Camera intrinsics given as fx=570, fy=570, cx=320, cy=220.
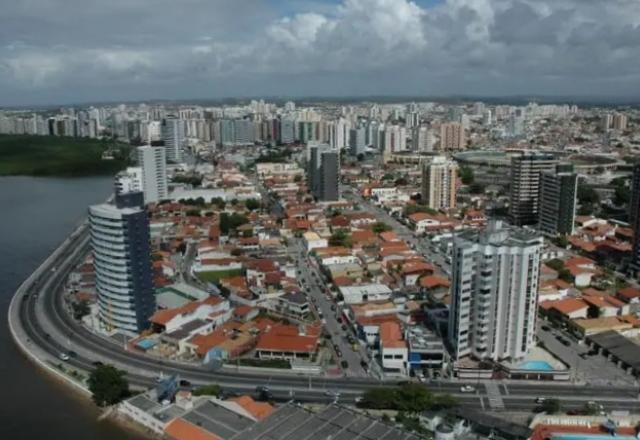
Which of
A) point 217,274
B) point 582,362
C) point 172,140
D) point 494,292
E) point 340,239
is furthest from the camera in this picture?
point 172,140

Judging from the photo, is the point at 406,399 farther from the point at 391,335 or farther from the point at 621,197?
the point at 621,197

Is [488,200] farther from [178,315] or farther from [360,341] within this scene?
[178,315]

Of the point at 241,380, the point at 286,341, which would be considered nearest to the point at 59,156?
the point at 286,341

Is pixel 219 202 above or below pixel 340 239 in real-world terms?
above

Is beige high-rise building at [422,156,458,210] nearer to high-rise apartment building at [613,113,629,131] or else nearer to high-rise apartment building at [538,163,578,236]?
high-rise apartment building at [538,163,578,236]

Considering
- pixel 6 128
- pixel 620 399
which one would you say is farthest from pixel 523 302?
pixel 6 128

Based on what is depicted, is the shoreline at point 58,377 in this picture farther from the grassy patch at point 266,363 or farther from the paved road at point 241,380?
the grassy patch at point 266,363

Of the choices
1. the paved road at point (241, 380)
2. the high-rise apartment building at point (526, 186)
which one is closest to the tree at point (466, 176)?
the high-rise apartment building at point (526, 186)

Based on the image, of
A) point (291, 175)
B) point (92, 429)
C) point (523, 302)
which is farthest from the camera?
point (291, 175)
